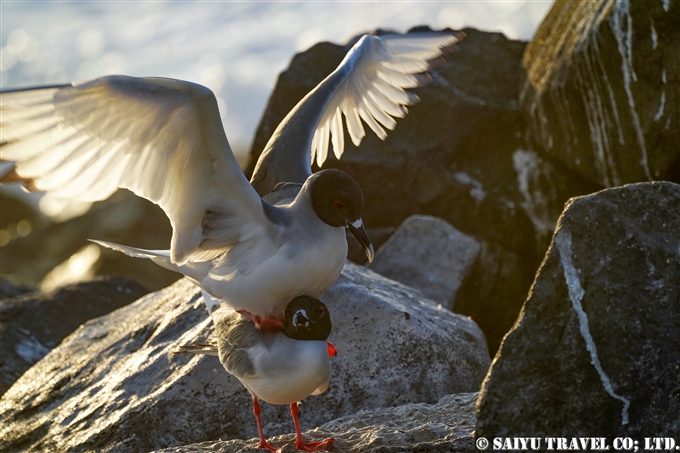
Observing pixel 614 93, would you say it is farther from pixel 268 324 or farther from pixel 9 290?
pixel 9 290

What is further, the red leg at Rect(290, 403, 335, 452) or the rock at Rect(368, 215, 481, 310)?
the rock at Rect(368, 215, 481, 310)

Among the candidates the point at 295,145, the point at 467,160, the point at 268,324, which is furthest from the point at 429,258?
the point at 268,324

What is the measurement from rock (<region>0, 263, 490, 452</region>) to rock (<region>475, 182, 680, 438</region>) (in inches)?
78.7

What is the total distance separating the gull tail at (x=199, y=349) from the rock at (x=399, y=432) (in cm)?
77

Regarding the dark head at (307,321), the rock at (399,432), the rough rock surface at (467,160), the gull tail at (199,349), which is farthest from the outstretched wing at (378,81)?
the rough rock surface at (467,160)

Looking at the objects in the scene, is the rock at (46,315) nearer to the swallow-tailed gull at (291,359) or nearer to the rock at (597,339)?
the swallow-tailed gull at (291,359)

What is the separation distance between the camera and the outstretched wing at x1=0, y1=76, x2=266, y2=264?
14.1 feet

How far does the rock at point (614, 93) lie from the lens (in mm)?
7109

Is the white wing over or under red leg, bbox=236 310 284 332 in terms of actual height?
over

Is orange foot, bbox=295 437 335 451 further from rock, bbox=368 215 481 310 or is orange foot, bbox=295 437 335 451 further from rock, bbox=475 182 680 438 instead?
rock, bbox=368 215 481 310

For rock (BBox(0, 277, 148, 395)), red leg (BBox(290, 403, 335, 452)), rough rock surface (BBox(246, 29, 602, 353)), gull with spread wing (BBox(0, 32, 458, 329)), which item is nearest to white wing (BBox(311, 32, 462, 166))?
gull with spread wing (BBox(0, 32, 458, 329))

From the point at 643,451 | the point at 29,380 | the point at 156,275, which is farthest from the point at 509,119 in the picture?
the point at 643,451

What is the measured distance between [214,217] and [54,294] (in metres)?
4.11

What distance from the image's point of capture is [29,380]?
21.2 feet
